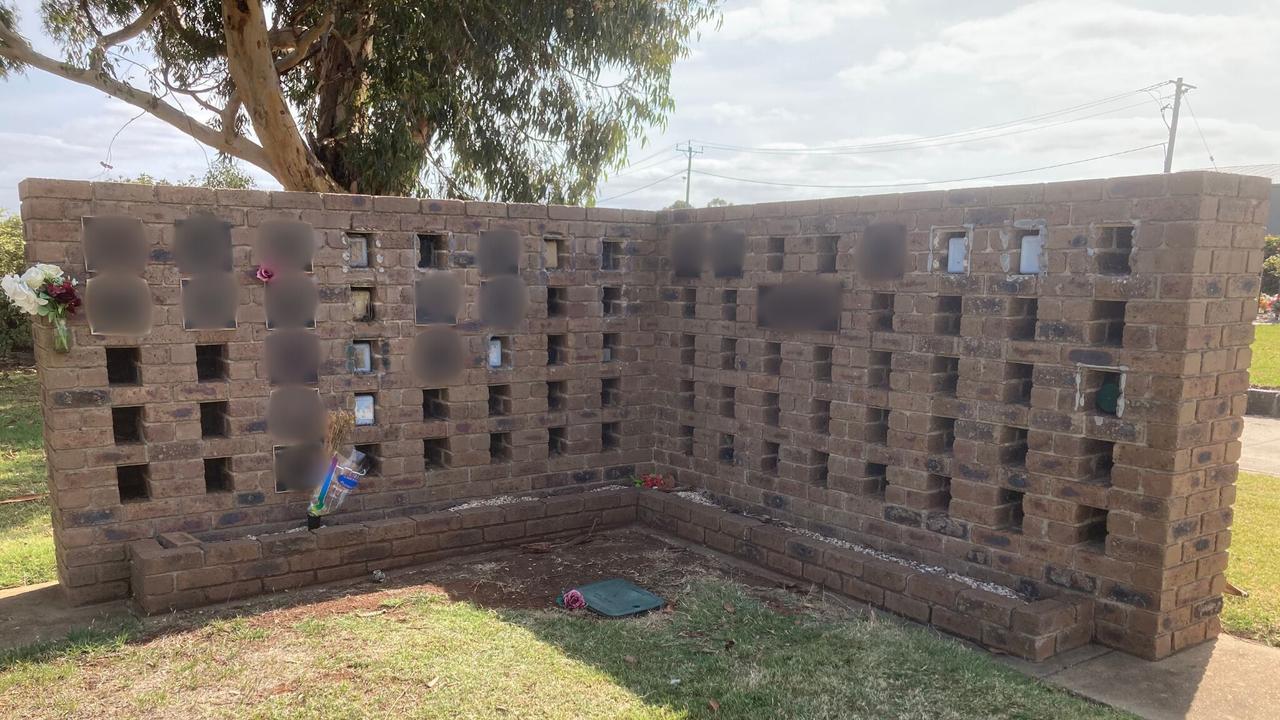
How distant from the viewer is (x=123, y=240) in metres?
5.42

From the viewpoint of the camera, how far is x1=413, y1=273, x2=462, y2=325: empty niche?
648 centimetres

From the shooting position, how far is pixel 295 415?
610cm

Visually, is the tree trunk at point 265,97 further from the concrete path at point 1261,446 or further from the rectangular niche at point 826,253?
the concrete path at point 1261,446

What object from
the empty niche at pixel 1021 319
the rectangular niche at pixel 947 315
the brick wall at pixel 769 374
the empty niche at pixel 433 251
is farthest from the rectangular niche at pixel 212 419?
the empty niche at pixel 1021 319

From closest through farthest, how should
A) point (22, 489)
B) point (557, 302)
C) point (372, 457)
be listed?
point (372, 457) < point (557, 302) < point (22, 489)

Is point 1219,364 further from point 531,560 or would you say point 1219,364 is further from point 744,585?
point 531,560

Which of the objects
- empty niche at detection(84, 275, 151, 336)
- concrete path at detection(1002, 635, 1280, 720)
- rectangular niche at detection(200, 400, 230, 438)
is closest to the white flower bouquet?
empty niche at detection(84, 275, 151, 336)

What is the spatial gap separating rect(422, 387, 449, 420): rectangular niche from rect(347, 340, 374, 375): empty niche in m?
0.50

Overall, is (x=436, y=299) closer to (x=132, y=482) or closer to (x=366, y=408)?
(x=366, y=408)

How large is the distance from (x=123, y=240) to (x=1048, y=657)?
232 inches

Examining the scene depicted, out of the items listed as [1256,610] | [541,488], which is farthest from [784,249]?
[1256,610]

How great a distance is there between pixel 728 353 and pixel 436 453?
2453 millimetres

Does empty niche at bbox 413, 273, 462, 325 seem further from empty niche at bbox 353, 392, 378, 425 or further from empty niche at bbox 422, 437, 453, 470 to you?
empty niche at bbox 422, 437, 453, 470

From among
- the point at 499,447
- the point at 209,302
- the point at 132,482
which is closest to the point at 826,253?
the point at 499,447
